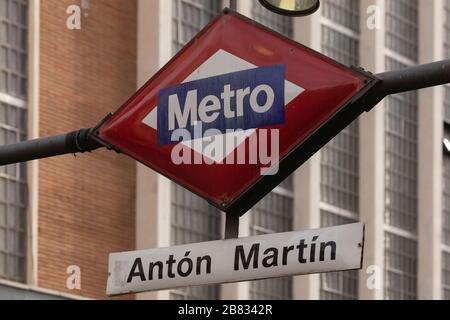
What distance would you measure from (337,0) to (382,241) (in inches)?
218

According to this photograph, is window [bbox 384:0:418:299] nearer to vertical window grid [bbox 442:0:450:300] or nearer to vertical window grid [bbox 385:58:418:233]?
vertical window grid [bbox 385:58:418:233]

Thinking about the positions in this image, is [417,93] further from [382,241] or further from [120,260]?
[120,260]

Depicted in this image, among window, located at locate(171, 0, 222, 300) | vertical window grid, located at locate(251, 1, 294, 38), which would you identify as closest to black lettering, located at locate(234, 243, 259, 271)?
window, located at locate(171, 0, 222, 300)

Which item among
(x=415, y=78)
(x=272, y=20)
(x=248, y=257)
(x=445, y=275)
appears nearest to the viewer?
(x=415, y=78)

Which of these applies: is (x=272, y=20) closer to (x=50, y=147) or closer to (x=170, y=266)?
(x=50, y=147)

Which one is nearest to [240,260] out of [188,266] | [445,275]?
[188,266]

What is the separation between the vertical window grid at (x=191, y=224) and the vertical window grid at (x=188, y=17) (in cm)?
283

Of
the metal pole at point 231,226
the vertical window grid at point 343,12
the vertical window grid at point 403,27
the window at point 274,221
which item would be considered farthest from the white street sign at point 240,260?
the vertical window grid at point 403,27

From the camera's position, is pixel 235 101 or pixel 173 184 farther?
pixel 173 184

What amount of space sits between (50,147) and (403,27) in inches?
1143

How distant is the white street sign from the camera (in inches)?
388

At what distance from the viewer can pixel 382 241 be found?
124 ft

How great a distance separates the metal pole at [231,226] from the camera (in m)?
10.4

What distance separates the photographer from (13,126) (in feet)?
95.0
